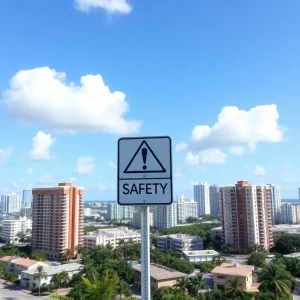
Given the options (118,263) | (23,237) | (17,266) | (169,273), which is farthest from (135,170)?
(23,237)

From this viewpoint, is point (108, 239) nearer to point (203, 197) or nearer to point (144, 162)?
point (144, 162)

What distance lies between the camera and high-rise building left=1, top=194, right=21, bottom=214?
7744 centimetres

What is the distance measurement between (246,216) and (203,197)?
4537 centimetres

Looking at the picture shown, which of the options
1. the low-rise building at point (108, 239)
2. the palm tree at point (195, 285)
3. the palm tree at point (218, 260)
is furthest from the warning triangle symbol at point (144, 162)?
the low-rise building at point (108, 239)

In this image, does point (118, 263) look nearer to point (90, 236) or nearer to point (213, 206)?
point (90, 236)

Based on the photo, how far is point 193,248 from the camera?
28625 millimetres

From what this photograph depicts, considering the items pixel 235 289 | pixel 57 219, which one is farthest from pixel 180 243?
pixel 235 289

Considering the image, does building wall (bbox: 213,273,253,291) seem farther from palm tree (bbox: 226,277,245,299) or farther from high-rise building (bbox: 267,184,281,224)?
high-rise building (bbox: 267,184,281,224)

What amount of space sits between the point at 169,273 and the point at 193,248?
13039 millimetres

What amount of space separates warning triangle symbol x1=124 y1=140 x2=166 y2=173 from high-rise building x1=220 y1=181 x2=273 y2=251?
26382mm

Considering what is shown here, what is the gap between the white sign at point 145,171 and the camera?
4.80 ft

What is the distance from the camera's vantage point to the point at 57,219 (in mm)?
26938

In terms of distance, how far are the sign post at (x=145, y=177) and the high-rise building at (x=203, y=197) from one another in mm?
69772

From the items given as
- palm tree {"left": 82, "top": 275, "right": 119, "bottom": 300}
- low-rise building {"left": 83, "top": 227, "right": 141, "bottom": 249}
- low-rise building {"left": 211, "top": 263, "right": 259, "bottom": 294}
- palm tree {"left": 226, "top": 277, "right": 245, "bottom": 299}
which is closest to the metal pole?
palm tree {"left": 82, "top": 275, "right": 119, "bottom": 300}
